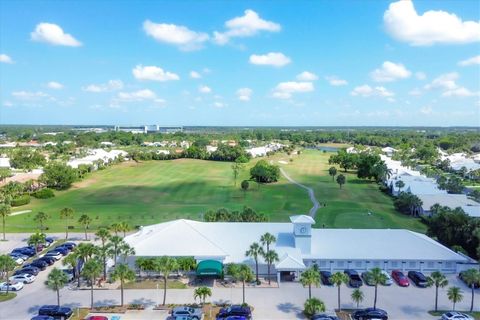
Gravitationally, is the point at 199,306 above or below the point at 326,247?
below

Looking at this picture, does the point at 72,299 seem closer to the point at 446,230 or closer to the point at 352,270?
the point at 352,270

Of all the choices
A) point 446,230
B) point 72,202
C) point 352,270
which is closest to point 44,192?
point 72,202

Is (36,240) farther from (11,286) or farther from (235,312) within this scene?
(235,312)

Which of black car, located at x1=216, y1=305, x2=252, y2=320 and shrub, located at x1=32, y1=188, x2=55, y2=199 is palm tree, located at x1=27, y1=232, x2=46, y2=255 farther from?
shrub, located at x1=32, y1=188, x2=55, y2=199

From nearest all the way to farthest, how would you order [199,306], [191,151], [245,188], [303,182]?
[199,306]
[245,188]
[303,182]
[191,151]

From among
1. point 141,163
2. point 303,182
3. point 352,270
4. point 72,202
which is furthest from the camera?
point 141,163

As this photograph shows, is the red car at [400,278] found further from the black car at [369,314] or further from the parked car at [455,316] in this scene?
the black car at [369,314]

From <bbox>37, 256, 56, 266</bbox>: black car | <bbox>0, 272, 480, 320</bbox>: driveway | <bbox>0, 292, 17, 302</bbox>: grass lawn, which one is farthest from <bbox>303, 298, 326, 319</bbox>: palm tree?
<bbox>37, 256, 56, 266</bbox>: black car
